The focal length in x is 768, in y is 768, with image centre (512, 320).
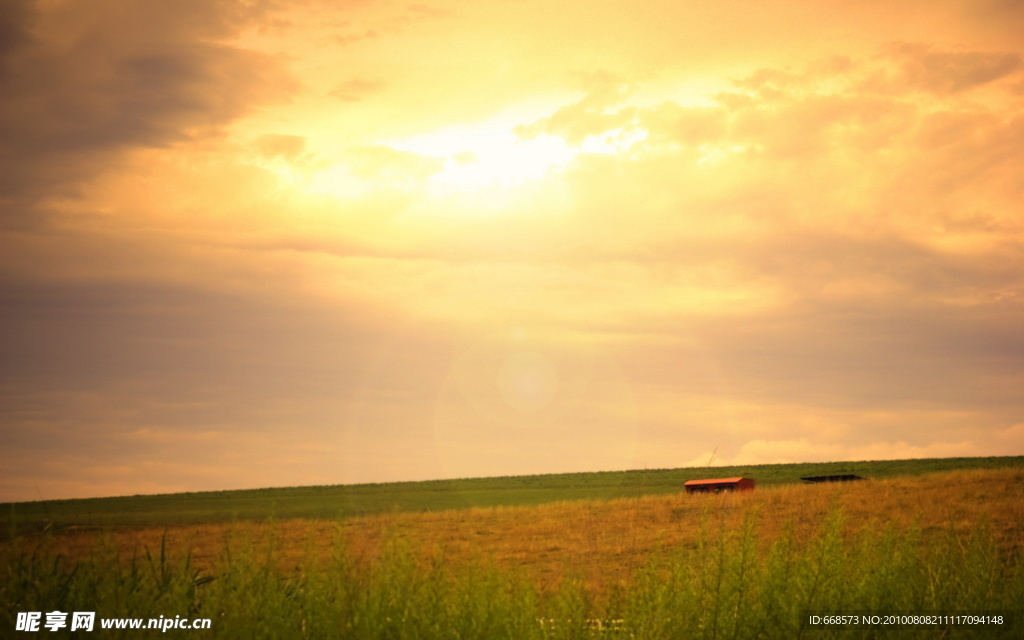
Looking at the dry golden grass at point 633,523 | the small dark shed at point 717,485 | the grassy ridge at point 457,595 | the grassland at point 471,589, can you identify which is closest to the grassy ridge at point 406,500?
the dry golden grass at point 633,523

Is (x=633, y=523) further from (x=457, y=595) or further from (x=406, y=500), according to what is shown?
(x=406, y=500)

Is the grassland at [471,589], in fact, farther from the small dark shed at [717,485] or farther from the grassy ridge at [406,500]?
the small dark shed at [717,485]

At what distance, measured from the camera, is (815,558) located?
8656 millimetres

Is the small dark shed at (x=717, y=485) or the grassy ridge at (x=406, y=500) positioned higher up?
the grassy ridge at (x=406, y=500)

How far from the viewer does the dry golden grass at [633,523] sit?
73.6ft

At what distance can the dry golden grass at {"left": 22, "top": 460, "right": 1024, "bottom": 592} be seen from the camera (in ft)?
73.6

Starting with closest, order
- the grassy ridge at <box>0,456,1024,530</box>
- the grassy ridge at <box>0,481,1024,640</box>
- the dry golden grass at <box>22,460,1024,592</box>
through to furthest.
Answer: the grassy ridge at <box>0,481,1024,640</box> < the dry golden grass at <box>22,460,1024,592</box> < the grassy ridge at <box>0,456,1024,530</box>

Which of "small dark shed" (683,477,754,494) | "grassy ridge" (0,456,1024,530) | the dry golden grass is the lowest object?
the dry golden grass

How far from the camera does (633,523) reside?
107 feet

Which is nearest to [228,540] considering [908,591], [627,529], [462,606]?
[462,606]

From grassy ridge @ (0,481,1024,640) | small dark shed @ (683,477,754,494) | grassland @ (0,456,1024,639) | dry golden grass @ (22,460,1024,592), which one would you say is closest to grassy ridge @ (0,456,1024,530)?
dry golden grass @ (22,460,1024,592)

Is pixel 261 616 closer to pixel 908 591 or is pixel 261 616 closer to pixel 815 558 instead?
pixel 815 558

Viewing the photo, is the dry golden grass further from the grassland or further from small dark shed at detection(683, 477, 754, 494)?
the grassland

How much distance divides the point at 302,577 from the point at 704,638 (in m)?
3.88
